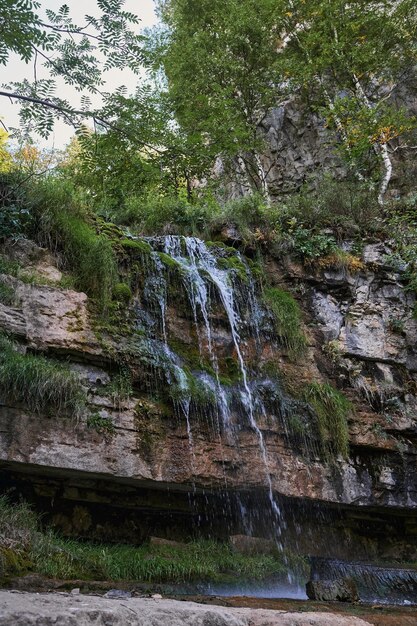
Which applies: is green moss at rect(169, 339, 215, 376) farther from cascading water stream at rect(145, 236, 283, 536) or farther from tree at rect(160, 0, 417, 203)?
tree at rect(160, 0, 417, 203)

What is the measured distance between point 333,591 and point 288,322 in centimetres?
450

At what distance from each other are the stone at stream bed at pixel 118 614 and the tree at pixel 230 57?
12.5 m

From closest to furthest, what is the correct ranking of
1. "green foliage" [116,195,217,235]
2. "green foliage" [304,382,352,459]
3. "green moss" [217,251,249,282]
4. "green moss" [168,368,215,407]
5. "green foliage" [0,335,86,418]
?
"green foliage" [0,335,86,418], "green moss" [168,368,215,407], "green foliage" [304,382,352,459], "green moss" [217,251,249,282], "green foliage" [116,195,217,235]

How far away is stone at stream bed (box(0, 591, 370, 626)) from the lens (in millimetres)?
2422

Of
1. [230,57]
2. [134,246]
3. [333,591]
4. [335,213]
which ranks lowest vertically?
[333,591]

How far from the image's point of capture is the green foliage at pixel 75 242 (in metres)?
7.45

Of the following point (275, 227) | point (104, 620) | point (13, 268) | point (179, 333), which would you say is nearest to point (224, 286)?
point (179, 333)

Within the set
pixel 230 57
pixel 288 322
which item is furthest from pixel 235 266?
pixel 230 57

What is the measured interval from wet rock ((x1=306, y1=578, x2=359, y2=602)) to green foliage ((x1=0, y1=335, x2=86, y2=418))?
3.27 m

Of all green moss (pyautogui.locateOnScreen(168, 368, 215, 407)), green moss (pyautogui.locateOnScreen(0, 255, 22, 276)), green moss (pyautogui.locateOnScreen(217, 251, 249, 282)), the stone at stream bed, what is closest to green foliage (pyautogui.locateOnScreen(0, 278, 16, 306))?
green moss (pyautogui.locateOnScreen(0, 255, 22, 276))

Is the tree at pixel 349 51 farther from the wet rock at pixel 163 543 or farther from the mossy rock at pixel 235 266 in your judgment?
the wet rock at pixel 163 543

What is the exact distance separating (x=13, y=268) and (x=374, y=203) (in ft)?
27.2

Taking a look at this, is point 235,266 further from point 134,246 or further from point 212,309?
point 134,246

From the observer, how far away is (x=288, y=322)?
8.89m
